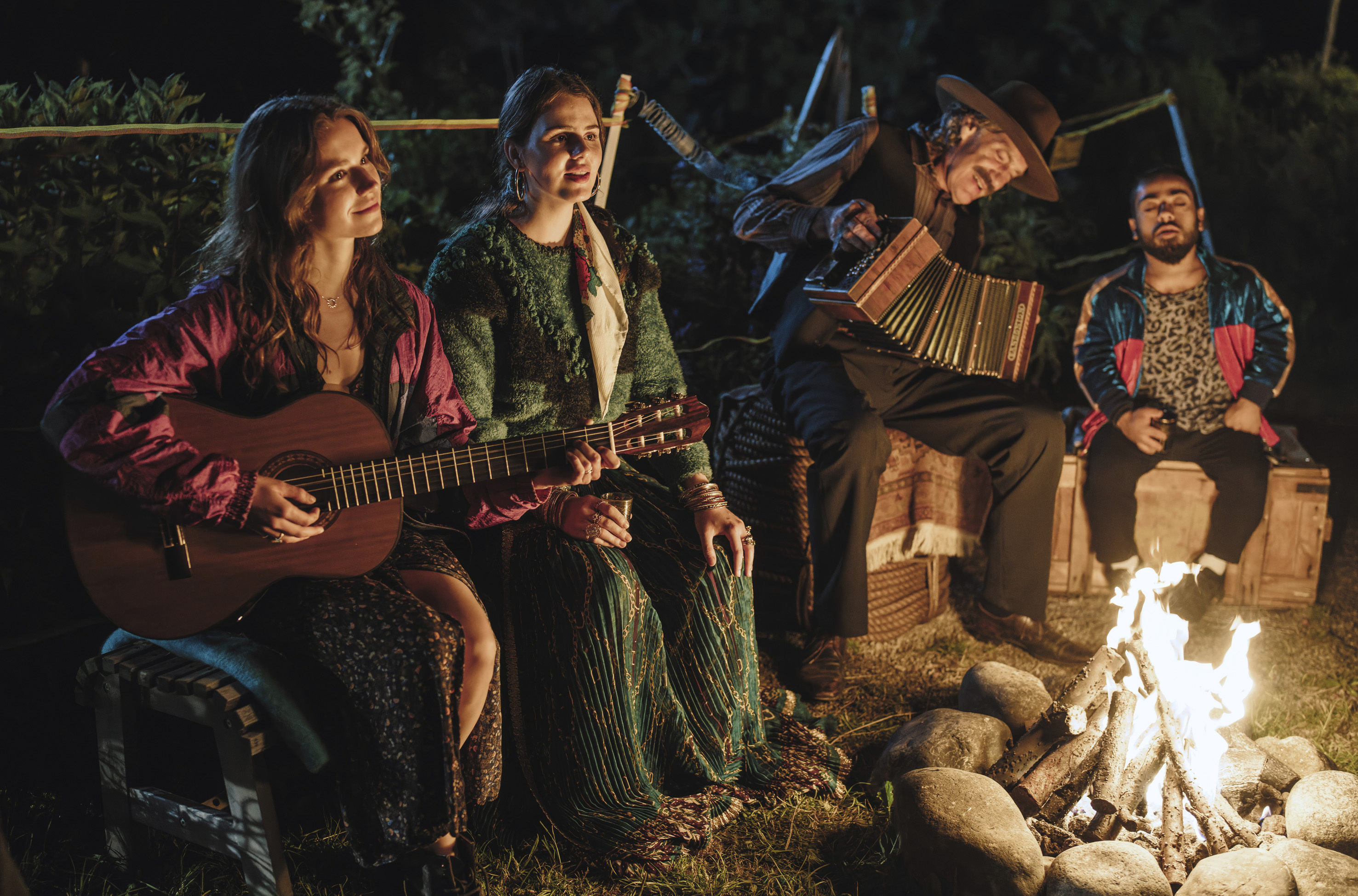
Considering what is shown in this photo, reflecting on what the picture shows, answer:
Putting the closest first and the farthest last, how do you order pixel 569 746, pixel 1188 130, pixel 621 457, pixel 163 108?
pixel 569 746 < pixel 621 457 < pixel 163 108 < pixel 1188 130

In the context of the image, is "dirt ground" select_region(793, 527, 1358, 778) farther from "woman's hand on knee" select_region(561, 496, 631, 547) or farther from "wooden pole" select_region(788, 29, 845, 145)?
"wooden pole" select_region(788, 29, 845, 145)

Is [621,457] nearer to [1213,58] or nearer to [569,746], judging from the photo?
[569,746]

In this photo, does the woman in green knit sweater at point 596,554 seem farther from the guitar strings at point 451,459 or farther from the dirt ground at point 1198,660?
the dirt ground at point 1198,660

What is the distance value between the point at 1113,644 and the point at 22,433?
318 cm

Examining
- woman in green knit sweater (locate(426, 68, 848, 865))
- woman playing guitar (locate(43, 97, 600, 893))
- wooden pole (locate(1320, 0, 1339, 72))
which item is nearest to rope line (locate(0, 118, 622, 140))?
woman in green knit sweater (locate(426, 68, 848, 865))

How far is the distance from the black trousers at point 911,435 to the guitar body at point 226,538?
67.8 inches

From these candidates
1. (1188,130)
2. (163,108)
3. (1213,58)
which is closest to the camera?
(163,108)

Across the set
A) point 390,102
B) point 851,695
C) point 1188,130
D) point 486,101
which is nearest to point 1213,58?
point 1188,130

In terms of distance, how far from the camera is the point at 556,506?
2814mm

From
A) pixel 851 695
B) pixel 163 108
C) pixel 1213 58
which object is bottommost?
pixel 851 695

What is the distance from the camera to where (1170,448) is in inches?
171

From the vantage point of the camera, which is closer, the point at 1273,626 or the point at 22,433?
the point at 22,433

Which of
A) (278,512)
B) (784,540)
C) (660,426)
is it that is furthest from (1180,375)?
(278,512)

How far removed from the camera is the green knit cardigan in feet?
9.36
